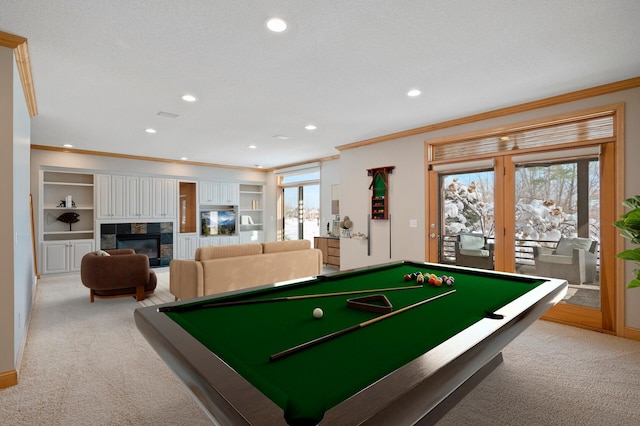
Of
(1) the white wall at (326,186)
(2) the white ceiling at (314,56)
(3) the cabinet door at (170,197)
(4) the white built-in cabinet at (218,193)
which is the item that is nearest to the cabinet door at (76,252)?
(3) the cabinet door at (170,197)

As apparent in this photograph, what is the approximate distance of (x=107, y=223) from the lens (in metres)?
7.07

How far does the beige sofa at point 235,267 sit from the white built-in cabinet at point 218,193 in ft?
14.6

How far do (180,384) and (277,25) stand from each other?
2.74 metres

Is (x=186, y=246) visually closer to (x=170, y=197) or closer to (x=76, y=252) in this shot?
(x=170, y=197)

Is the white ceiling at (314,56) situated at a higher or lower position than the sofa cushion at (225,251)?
higher

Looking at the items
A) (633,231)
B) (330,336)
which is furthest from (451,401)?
(633,231)

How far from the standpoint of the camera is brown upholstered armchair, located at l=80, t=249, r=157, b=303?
4418 mm

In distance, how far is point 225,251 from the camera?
412 centimetres

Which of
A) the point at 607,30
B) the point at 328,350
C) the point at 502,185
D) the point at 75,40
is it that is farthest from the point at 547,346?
the point at 75,40

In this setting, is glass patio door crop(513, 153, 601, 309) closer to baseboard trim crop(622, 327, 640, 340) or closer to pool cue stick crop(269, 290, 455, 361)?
baseboard trim crop(622, 327, 640, 340)

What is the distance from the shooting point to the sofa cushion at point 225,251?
3967mm

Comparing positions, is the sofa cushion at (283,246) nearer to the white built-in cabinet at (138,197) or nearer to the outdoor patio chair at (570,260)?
the outdoor patio chair at (570,260)

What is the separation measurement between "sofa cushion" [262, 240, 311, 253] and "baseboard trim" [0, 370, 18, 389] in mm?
2681

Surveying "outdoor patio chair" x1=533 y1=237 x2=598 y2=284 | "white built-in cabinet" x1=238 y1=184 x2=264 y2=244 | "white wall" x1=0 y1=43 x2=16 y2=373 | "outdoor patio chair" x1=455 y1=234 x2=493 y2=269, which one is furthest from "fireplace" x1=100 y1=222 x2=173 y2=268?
"outdoor patio chair" x1=533 y1=237 x2=598 y2=284
